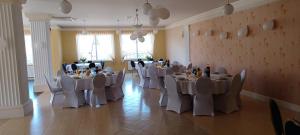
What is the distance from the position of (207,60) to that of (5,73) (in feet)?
21.6

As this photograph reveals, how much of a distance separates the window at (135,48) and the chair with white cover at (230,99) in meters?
8.86

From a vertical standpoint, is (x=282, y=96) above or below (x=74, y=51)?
below

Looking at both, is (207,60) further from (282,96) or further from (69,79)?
(69,79)

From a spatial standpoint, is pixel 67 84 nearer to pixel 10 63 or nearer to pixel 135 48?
pixel 10 63

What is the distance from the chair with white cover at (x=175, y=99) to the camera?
17.0 ft

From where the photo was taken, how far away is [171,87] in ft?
17.2

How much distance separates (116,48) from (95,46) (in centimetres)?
118

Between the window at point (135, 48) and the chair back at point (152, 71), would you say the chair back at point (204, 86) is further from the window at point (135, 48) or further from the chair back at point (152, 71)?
the window at point (135, 48)

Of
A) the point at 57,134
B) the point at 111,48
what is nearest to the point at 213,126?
the point at 57,134

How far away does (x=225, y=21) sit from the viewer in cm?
748

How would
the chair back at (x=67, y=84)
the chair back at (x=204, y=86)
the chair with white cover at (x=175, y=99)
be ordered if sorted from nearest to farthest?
the chair back at (x=204, y=86), the chair with white cover at (x=175, y=99), the chair back at (x=67, y=84)

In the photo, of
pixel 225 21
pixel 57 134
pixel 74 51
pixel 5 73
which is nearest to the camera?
pixel 57 134

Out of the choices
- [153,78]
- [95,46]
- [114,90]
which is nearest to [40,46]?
[114,90]

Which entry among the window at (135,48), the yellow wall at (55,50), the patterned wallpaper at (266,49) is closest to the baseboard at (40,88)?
the yellow wall at (55,50)
